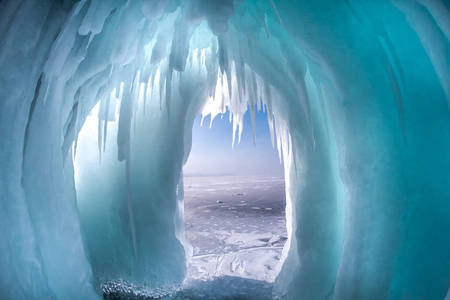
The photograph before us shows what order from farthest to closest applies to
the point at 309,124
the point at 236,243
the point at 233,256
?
the point at 236,243 → the point at 233,256 → the point at 309,124

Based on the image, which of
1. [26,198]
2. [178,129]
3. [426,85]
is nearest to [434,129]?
[426,85]

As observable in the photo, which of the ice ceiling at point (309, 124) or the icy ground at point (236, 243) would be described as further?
the icy ground at point (236, 243)

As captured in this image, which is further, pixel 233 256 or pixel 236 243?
pixel 236 243

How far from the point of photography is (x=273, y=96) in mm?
3889

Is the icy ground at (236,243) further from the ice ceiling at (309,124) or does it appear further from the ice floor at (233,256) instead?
the ice ceiling at (309,124)

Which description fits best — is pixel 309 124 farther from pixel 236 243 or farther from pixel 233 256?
pixel 236 243

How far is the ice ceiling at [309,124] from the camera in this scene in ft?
5.93

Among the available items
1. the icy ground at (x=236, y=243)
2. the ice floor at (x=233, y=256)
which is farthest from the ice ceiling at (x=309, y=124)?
the icy ground at (x=236, y=243)

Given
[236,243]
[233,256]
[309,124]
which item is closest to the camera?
[309,124]

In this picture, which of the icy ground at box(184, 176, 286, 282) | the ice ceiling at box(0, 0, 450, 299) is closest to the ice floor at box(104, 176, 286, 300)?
the icy ground at box(184, 176, 286, 282)

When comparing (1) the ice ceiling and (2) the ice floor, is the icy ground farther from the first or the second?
(1) the ice ceiling

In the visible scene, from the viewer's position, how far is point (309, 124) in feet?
8.81

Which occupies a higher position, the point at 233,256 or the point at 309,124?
the point at 309,124

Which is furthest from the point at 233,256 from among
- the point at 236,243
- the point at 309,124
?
the point at 309,124
